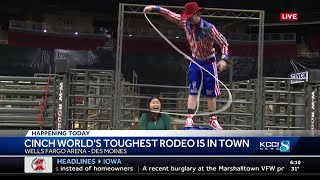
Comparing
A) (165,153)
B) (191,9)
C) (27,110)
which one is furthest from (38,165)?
(27,110)

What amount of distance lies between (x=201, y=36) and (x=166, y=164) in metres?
1.91

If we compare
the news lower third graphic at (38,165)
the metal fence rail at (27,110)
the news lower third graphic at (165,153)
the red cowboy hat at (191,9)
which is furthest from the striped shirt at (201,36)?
the metal fence rail at (27,110)

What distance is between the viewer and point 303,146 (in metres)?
2.33

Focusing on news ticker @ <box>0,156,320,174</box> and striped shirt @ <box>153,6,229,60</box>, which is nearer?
news ticker @ <box>0,156,320,174</box>

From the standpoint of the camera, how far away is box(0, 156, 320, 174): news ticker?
231 centimetres

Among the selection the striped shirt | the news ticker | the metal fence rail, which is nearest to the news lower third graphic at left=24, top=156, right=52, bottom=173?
the news ticker

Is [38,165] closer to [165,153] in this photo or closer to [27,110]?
[165,153]

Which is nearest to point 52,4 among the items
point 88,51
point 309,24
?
point 88,51

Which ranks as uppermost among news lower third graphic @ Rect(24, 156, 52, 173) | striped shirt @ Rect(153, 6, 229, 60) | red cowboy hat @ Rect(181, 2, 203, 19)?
red cowboy hat @ Rect(181, 2, 203, 19)

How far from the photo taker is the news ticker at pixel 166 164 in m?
2.31

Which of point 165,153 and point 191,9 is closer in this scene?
point 165,153

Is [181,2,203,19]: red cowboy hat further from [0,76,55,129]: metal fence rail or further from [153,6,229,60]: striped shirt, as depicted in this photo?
[0,76,55,129]: metal fence rail

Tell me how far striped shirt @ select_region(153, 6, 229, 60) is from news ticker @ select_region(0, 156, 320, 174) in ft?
5.74

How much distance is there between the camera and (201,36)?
397 cm
